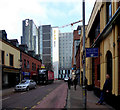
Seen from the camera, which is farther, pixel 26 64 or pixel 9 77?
pixel 26 64

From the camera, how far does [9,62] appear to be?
23.7 meters

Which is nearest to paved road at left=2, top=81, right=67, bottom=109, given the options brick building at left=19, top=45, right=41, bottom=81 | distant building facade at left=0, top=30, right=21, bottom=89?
distant building facade at left=0, top=30, right=21, bottom=89

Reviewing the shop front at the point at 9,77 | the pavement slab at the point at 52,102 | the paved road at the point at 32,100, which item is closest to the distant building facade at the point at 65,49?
the shop front at the point at 9,77

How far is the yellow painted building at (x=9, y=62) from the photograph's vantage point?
21.2 m

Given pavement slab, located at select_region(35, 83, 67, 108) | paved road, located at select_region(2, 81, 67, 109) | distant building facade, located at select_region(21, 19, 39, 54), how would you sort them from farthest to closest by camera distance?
distant building facade, located at select_region(21, 19, 39, 54) < paved road, located at select_region(2, 81, 67, 109) < pavement slab, located at select_region(35, 83, 67, 108)

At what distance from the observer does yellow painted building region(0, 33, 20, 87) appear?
21.2 metres

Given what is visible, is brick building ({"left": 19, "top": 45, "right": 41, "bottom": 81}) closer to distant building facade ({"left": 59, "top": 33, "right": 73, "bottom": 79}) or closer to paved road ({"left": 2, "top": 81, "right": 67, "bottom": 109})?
paved road ({"left": 2, "top": 81, "right": 67, "bottom": 109})

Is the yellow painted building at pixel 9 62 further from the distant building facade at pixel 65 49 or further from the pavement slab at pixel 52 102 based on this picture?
the distant building facade at pixel 65 49

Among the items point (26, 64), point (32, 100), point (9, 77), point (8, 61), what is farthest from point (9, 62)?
point (32, 100)

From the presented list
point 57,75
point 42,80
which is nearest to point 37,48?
point 57,75

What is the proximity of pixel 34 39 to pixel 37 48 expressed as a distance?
687 centimetres

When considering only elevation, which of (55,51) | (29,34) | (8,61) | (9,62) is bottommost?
(9,62)

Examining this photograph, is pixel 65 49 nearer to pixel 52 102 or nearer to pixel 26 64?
pixel 26 64

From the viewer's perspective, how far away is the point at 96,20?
1254 centimetres
